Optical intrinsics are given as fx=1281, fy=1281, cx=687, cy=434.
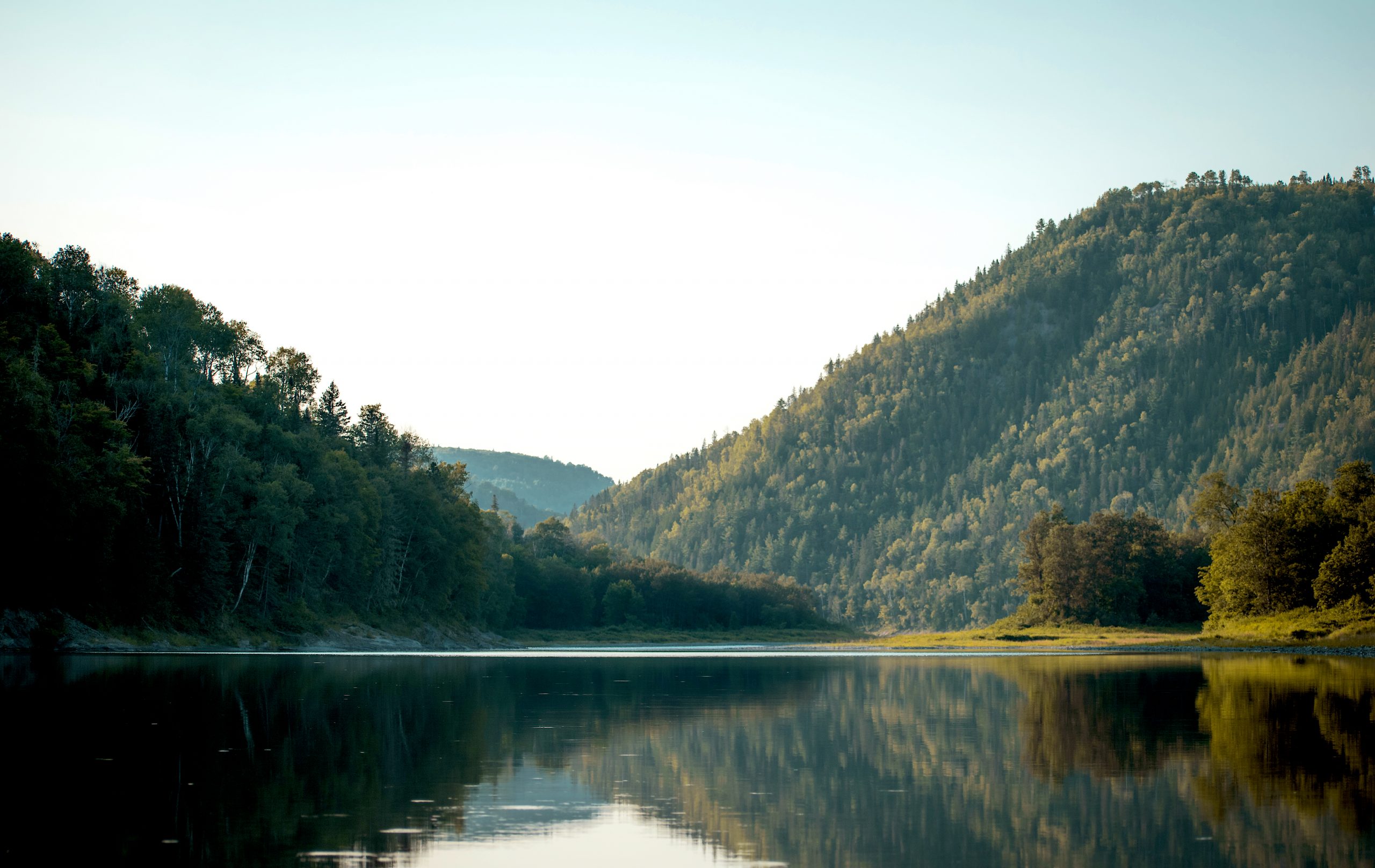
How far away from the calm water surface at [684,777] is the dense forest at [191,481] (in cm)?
2854

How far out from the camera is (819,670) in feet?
222

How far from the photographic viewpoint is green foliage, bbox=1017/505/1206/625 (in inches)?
5290

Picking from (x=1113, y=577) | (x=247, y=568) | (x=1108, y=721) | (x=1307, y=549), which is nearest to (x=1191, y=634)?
(x=1113, y=577)

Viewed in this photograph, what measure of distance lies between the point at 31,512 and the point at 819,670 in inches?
1599

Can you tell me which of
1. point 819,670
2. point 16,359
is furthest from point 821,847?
point 16,359

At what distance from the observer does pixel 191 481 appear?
91.4 meters

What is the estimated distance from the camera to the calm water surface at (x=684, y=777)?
16.0m

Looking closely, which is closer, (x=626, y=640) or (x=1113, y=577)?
(x=1113, y=577)

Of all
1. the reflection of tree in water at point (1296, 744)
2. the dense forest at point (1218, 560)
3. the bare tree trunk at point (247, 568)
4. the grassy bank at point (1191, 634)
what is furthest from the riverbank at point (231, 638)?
→ the dense forest at point (1218, 560)

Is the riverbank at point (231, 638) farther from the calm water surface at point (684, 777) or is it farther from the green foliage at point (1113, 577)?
the green foliage at point (1113, 577)

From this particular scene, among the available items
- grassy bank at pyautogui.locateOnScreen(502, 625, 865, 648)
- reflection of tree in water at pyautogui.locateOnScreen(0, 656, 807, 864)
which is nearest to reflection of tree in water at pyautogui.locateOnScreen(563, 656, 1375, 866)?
reflection of tree in water at pyautogui.locateOnScreen(0, 656, 807, 864)

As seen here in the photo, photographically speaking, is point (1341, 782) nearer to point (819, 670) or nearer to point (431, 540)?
point (819, 670)

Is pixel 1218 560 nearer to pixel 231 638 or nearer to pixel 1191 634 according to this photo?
pixel 1191 634

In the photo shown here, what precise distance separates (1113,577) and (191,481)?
303ft
